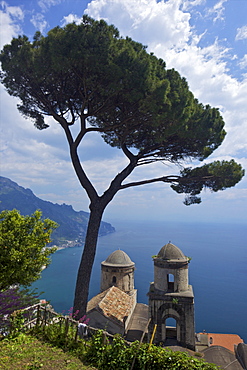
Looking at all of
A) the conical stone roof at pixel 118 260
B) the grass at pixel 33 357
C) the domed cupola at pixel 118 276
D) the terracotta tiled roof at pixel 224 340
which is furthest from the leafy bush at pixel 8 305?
the terracotta tiled roof at pixel 224 340

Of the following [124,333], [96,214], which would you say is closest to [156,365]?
[96,214]

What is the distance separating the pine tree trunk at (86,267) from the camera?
941 centimetres

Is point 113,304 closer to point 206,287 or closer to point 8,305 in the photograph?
point 8,305

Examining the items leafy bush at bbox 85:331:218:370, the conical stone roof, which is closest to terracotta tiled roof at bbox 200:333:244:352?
the conical stone roof

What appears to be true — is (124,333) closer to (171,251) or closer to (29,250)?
(171,251)

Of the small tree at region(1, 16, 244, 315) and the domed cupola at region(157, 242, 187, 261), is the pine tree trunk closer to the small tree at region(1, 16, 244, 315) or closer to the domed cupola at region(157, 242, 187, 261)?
the small tree at region(1, 16, 244, 315)

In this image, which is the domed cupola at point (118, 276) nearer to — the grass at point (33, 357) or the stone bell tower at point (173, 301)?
the stone bell tower at point (173, 301)

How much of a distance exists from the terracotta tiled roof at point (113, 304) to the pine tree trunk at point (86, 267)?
6.51 metres

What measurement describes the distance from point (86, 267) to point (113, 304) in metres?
8.80

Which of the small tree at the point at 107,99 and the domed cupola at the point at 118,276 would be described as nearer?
the small tree at the point at 107,99

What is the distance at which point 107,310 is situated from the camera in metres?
15.7

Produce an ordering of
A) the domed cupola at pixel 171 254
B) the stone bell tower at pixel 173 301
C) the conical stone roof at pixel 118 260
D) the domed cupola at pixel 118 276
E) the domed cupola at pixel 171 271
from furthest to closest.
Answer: the conical stone roof at pixel 118 260
the domed cupola at pixel 118 276
the domed cupola at pixel 171 254
the domed cupola at pixel 171 271
the stone bell tower at pixel 173 301

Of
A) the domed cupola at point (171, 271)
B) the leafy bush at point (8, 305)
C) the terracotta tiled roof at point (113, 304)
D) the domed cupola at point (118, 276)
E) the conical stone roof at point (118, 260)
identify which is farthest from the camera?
the conical stone roof at point (118, 260)

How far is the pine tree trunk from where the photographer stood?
9.41 metres
